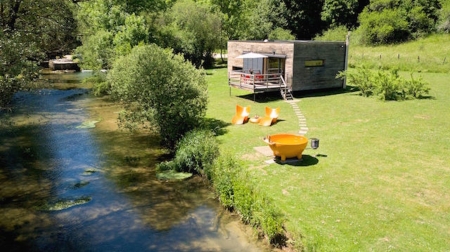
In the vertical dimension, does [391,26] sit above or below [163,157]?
above

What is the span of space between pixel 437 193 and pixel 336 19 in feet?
177

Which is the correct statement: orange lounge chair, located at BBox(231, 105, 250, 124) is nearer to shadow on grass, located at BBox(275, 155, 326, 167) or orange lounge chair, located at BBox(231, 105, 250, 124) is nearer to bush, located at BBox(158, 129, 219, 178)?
bush, located at BBox(158, 129, 219, 178)

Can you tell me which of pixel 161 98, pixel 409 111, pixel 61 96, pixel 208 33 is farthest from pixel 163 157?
pixel 208 33

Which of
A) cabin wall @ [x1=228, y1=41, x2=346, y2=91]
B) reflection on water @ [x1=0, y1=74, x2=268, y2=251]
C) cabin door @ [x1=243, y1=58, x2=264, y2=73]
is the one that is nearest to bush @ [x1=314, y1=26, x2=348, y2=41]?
cabin wall @ [x1=228, y1=41, x2=346, y2=91]

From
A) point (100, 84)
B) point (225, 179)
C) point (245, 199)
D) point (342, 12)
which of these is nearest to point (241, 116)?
point (225, 179)

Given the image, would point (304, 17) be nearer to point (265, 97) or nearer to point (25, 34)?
point (265, 97)

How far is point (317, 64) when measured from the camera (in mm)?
29312

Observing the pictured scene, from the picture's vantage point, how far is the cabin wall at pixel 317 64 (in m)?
28.2

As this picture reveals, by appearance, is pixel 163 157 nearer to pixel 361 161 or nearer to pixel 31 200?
pixel 31 200

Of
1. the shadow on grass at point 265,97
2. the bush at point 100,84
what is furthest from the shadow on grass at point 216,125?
the bush at point 100,84

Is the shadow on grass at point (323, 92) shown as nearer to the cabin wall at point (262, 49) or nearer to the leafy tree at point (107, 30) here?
the cabin wall at point (262, 49)

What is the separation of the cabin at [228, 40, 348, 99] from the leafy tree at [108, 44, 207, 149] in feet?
30.8

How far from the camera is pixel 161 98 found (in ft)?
59.8

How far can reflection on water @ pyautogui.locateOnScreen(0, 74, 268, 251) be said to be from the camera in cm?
1102
